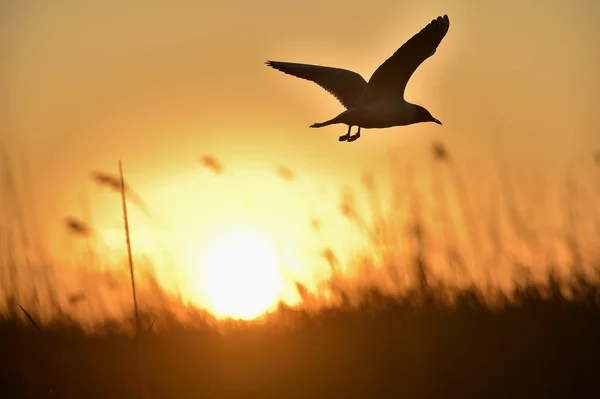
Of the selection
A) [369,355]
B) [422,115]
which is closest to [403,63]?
[422,115]

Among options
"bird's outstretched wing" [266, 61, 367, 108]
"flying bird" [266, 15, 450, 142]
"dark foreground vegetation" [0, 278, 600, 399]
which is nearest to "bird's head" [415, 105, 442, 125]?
"flying bird" [266, 15, 450, 142]

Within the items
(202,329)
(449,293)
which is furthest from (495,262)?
(202,329)

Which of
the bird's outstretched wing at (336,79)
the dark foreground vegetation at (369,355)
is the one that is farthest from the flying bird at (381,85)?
the dark foreground vegetation at (369,355)

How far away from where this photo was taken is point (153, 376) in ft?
20.7

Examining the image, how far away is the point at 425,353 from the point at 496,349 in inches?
17.2

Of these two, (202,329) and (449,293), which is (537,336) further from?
(202,329)

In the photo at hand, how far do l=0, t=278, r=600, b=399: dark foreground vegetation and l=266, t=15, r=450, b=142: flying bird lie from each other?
1593 mm

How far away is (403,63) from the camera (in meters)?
7.49

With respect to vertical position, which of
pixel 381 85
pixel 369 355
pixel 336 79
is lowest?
pixel 369 355

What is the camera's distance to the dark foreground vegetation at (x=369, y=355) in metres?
5.64

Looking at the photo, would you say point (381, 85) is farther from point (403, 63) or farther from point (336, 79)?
point (336, 79)

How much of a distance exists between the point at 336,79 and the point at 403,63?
0.97 metres

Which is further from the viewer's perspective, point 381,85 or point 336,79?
point 336,79

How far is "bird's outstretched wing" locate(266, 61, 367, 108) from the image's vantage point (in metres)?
8.30
